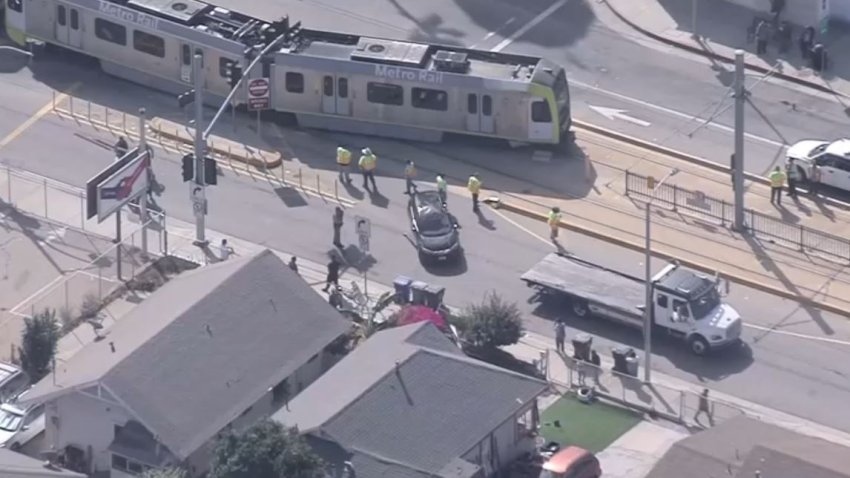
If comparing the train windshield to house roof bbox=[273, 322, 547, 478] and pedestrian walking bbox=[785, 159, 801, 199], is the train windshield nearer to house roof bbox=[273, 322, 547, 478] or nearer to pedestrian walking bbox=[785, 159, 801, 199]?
pedestrian walking bbox=[785, 159, 801, 199]

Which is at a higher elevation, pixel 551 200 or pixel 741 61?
pixel 741 61

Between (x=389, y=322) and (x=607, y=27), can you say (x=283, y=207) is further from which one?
(x=607, y=27)

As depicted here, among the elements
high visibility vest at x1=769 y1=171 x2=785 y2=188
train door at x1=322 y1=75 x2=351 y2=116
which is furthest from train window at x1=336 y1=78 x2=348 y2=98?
high visibility vest at x1=769 y1=171 x2=785 y2=188

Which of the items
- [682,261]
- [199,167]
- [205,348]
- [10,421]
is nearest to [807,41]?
[682,261]

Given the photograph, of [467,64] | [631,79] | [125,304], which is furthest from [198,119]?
[631,79]

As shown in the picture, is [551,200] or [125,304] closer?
[125,304]

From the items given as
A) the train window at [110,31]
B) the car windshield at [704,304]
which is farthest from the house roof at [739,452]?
the train window at [110,31]
